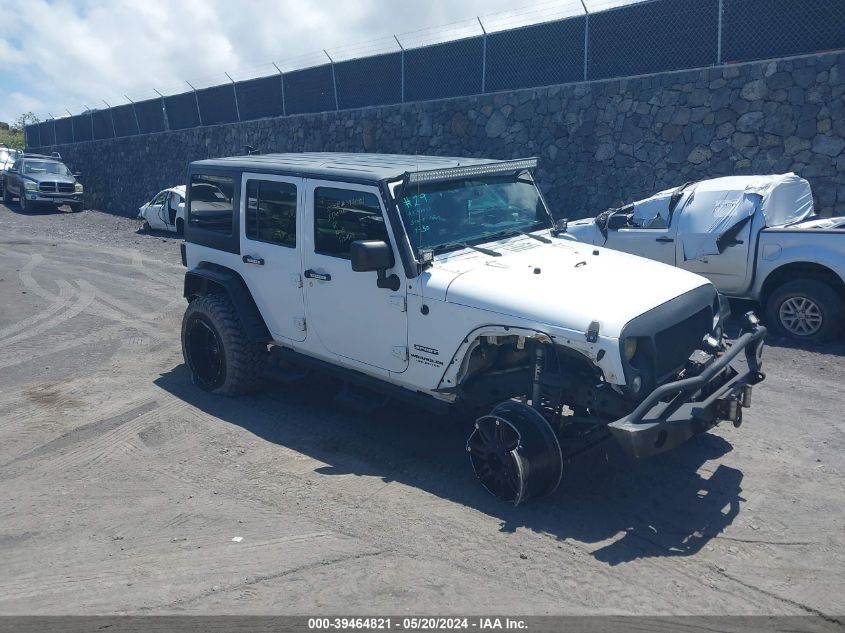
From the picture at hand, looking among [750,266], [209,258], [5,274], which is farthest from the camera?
[5,274]

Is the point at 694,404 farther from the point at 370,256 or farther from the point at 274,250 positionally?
the point at 274,250

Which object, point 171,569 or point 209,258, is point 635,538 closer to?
point 171,569

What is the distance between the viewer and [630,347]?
4719 millimetres

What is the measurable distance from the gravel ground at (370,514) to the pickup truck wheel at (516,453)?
6.3 inches

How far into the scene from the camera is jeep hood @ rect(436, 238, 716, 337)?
4785mm

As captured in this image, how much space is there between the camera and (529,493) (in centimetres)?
492

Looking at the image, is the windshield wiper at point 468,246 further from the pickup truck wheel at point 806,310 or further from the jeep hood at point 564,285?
the pickup truck wheel at point 806,310

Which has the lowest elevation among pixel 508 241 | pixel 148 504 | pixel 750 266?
pixel 148 504

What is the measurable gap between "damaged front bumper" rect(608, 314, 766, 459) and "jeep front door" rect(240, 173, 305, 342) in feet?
10.1

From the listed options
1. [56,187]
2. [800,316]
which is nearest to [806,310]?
[800,316]

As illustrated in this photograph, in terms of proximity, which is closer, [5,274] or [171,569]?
[171,569]

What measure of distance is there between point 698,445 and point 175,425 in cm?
432

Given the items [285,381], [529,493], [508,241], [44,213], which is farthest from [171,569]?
[44,213]

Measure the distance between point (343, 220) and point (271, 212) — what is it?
3.09 ft
